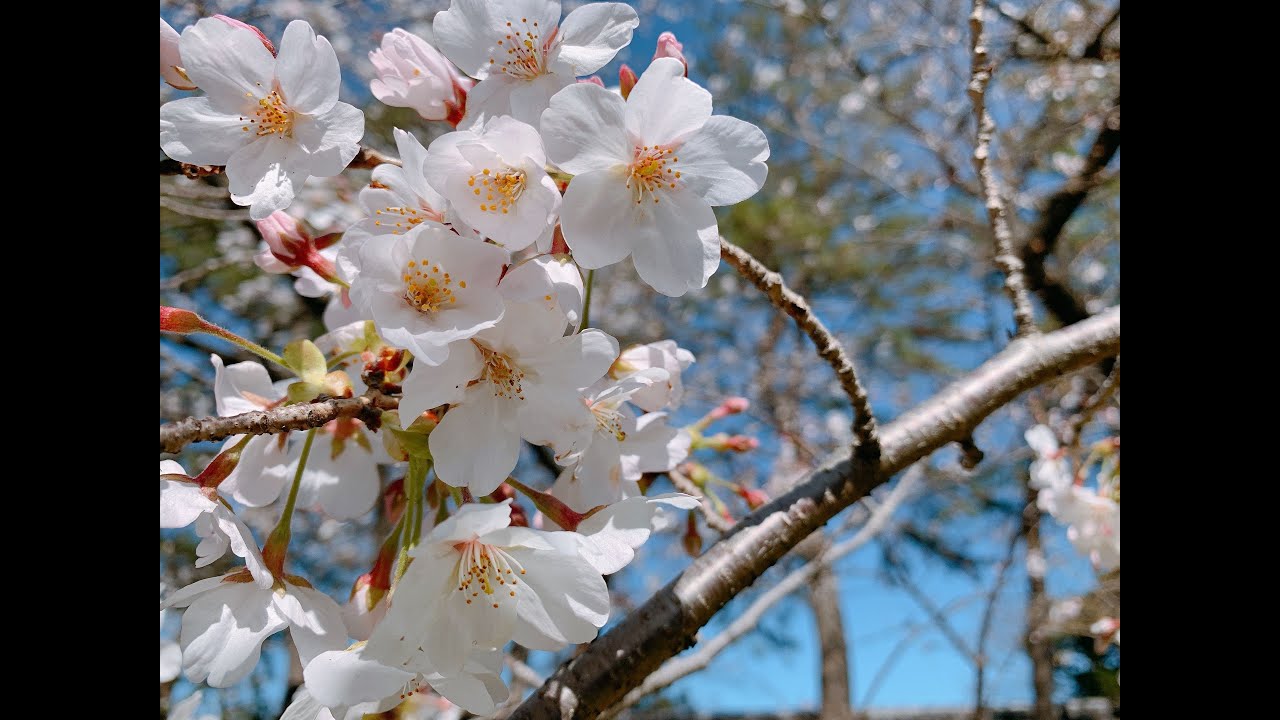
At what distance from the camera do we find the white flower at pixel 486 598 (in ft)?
1.53

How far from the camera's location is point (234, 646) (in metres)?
0.51

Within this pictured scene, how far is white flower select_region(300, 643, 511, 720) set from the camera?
453 mm

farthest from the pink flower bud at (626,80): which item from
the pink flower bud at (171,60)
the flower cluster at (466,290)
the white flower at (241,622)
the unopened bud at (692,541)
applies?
the unopened bud at (692,541)

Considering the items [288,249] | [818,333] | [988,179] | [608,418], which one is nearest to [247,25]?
[288,249]

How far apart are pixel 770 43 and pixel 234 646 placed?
5868mm

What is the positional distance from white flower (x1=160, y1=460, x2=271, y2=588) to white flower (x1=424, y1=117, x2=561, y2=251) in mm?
255

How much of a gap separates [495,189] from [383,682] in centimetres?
31

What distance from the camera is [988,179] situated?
3.24 feet

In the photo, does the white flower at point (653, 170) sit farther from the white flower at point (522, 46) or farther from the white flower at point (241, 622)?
the white flower at point (241, 622)

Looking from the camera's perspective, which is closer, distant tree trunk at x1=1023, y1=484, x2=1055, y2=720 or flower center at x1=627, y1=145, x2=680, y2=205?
flower center at x1=627, y1=145, x2=680, y2=205

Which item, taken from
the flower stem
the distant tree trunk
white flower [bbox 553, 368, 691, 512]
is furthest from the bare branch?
the distant tree trunk

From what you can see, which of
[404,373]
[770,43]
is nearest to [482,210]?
[404,373]

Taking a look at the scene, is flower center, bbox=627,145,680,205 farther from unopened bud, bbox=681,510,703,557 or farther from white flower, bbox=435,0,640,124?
unopened bud, bbox=681,510,703,557
